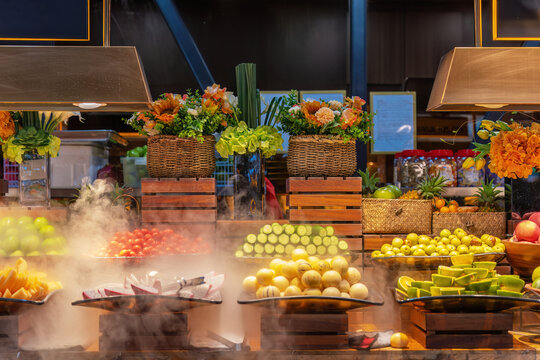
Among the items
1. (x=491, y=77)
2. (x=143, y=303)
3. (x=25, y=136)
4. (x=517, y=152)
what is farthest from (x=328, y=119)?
(x=25, y=136)

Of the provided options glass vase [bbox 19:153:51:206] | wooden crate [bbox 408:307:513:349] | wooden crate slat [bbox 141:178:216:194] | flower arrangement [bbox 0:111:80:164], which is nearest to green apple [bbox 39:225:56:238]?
glass vase [bbox 19:153:51:206]

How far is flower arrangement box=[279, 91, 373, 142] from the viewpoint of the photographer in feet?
10.1

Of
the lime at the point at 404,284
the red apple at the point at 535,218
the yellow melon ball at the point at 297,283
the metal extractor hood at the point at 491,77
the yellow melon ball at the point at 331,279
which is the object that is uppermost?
the metal extractor hood at the point at 491,77

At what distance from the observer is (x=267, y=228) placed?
2906 millimetres

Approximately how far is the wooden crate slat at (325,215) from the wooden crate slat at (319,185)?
4.9 inches

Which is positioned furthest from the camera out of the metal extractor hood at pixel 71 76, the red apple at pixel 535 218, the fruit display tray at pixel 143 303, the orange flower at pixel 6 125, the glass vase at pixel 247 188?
the orange flower at pixel 6 125

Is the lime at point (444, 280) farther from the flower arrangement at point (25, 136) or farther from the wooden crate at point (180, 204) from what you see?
the flower arrangement at point (25, 136)

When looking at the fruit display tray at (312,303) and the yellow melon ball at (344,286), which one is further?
the yellow melon ball at (344,286)

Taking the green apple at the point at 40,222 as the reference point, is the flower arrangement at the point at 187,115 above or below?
above

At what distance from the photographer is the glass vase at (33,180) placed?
11.0 feet

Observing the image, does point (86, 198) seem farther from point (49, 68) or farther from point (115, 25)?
point (115, 25)

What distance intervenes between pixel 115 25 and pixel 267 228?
483cm

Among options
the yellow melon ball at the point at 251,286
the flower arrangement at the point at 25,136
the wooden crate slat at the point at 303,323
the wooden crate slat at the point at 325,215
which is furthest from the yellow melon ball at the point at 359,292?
the flower arrangement at the point at 25,136

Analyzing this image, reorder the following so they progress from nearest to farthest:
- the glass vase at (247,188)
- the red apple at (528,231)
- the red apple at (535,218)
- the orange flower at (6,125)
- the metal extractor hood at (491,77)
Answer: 1. the metal extractor hood at (491,77)
2. the red apple at (528,231)
3. the red apple at (535,218)
4. the glass vase at (247,188)
5. the orange flower at (6,125)
